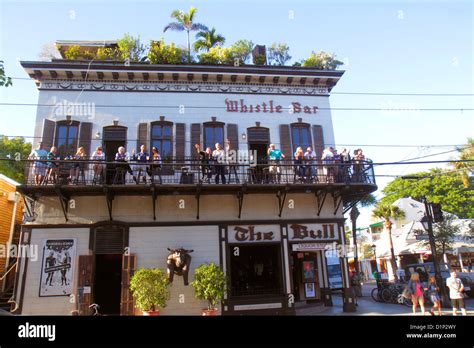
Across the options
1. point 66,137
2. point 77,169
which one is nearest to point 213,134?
point 77,169

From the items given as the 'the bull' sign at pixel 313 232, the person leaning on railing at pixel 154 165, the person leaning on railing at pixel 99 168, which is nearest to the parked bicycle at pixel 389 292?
the 'the bull' sign at pixel 313 232

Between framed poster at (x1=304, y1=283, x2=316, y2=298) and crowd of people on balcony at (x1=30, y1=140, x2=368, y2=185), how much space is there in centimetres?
499

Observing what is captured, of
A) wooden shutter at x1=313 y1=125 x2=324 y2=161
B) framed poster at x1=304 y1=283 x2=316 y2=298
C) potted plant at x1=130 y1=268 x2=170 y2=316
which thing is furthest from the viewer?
wooden shutter at x1=313 y1=125 x2=324 y2=161

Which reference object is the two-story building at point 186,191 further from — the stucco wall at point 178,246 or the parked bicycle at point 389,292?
the parked bicycle at point 389,292

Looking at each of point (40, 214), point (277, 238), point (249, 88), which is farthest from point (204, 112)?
point (40, 214)

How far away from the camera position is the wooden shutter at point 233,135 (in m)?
15.5

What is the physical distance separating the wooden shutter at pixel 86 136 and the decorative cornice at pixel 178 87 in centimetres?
173

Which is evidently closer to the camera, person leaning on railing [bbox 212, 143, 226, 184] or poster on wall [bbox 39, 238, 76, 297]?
poster on wall [bbox 39, 238, 76, 297]

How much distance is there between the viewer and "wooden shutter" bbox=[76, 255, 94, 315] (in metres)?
12.7

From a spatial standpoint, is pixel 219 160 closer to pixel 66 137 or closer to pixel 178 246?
pixel 178 246

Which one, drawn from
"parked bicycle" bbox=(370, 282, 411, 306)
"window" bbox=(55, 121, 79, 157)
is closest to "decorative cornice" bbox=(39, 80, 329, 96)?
"window" bbox=(55, 121, 79, 157)

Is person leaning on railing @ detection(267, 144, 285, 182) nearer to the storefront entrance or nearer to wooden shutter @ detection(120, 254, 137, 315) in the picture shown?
the storefront entrance
